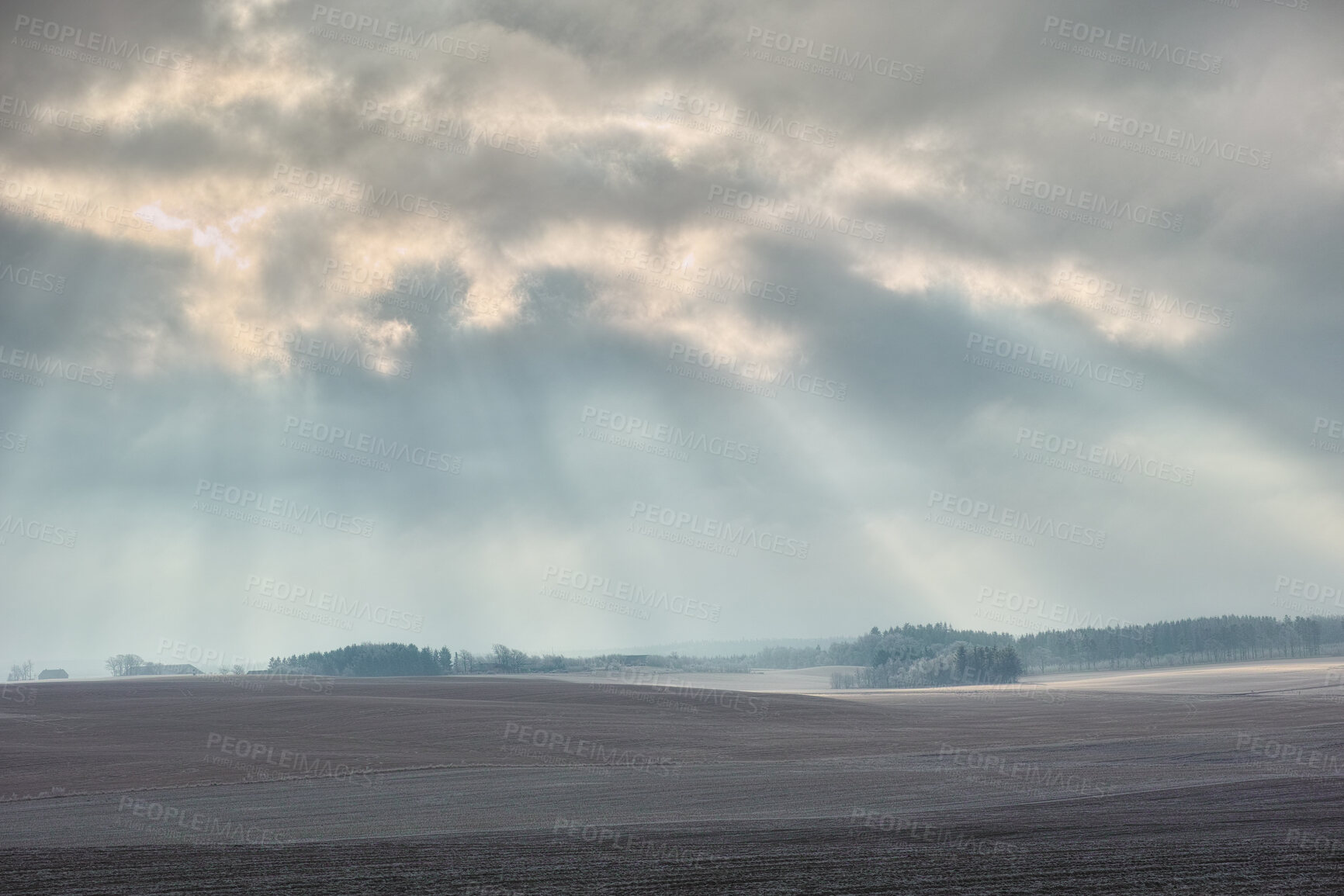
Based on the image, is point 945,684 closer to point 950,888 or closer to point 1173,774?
point 1173,774

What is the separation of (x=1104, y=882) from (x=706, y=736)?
145 ft

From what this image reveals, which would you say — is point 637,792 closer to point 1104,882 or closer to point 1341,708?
point 1104,882

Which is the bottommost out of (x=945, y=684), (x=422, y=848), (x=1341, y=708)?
(x=945, y=684)

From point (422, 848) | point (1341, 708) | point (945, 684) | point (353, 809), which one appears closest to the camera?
point (422, 848)

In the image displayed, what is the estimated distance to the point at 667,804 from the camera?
32438 millimetres

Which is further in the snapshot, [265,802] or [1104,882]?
[265,802]

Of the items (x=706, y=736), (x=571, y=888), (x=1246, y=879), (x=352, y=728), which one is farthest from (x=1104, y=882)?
(x=352, y=728)

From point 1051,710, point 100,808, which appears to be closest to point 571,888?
point 100,808

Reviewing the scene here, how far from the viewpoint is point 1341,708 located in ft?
238

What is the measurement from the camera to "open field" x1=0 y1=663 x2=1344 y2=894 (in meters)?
20.1

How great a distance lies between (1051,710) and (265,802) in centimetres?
7262

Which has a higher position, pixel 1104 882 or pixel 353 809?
pixel 1104 882

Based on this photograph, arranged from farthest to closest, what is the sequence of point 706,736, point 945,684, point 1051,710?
point 945,684, point 1051,710, point 706,736

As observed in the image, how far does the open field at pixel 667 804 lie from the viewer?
20.1m
